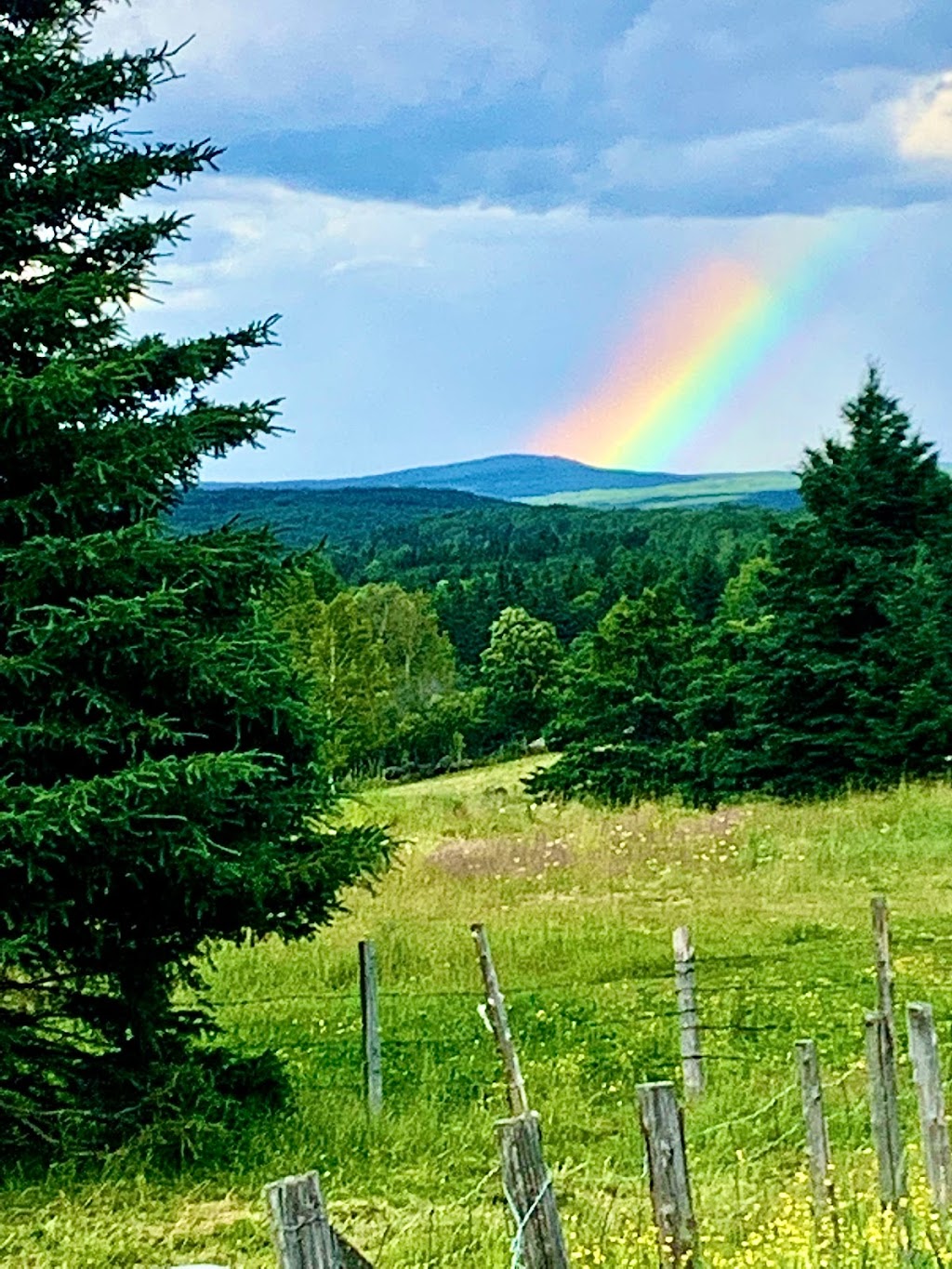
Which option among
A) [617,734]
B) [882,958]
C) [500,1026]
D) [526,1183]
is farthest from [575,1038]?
[617,734]

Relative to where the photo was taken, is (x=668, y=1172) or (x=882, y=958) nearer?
(x=668, y=1172)

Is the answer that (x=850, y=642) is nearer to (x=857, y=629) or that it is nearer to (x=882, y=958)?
(x=857, y=629)

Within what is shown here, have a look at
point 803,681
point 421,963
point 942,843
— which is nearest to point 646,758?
point 803,681

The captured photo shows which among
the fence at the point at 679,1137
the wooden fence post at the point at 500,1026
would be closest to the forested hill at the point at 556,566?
the fence at the point at 679,1137

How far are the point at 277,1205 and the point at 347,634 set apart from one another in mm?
67703

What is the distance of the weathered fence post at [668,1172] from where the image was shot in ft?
17.0

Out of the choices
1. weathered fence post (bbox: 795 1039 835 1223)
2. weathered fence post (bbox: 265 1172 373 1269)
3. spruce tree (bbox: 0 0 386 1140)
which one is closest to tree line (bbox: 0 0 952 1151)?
spruce tree (bbox: 0 0 386 1140)

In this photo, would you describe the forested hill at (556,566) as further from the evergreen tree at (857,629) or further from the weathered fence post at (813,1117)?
the weathered fence post at (813,1117)

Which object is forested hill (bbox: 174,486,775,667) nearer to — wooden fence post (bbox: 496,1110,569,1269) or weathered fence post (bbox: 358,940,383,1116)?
weathered fence post (bbox: 358,940,383,1116)

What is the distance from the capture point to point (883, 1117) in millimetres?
7168

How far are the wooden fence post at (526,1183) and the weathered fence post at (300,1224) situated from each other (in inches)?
31.8

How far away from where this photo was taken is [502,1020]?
348 inches

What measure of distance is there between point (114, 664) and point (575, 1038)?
21.4 ft

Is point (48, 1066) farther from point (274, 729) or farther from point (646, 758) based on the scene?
point (646, 758)
